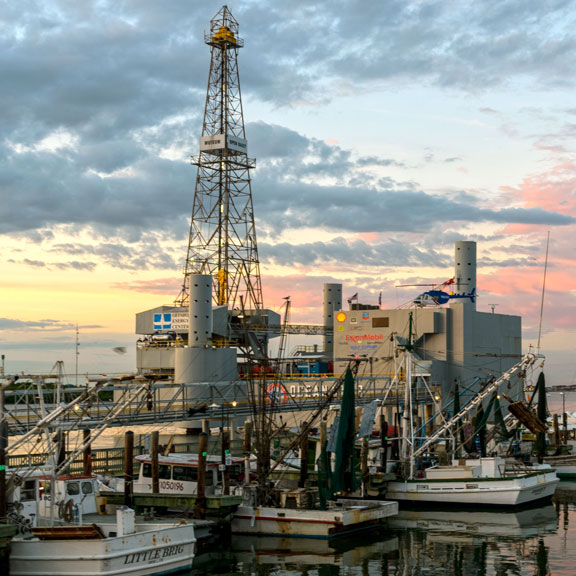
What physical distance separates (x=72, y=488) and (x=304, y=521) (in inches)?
470

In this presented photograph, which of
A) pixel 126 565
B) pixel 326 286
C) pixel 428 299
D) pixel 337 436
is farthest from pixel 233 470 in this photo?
pixel 326 286

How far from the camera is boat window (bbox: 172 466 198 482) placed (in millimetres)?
47469

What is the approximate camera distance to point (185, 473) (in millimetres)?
47656

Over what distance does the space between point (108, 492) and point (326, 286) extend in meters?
89.4

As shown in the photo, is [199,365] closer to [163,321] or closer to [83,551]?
[163,321]

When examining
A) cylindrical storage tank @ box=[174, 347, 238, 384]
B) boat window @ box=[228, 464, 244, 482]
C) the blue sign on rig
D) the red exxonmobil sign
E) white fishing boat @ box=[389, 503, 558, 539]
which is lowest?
white fishing boat @ box=[389, 503, 558, 539]


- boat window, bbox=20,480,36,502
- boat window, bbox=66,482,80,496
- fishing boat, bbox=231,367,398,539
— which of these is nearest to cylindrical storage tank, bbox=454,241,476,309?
fishing boat, bbox=231,367,398,539

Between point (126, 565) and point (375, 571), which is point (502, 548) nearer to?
point (375, 571)

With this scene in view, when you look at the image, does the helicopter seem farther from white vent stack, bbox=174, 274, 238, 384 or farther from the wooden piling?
the wooden piling

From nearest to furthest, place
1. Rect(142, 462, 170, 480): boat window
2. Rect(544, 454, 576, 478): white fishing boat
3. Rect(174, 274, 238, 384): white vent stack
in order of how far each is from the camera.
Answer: Rect(142, 462, 170, 480): boat window
Rect(544, 454, 576, 478): white fishing boat
Rect(174, 274, 238, 384): white vent stack

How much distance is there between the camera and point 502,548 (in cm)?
4309

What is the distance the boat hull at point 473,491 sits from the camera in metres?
53.4

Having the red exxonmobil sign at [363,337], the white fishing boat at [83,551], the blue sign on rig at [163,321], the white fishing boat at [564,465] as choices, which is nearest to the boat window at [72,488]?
the white fishing boat at [83,551]

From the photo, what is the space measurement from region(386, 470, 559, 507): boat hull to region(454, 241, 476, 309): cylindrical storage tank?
6129 cm
